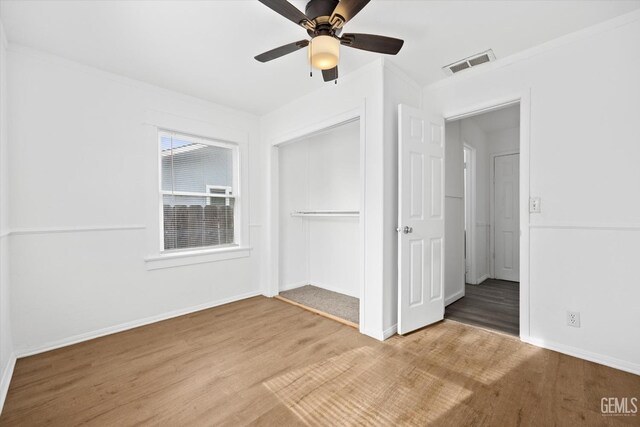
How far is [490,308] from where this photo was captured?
3.48 m

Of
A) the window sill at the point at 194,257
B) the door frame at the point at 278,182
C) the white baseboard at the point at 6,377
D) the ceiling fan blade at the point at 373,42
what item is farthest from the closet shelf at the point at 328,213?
the white baseboard at the point at 6,377

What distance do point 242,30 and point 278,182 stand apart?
2166mm

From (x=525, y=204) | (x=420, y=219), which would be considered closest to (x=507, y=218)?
(x=525, y=204)

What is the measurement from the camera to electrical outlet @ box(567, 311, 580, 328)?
2.30 m

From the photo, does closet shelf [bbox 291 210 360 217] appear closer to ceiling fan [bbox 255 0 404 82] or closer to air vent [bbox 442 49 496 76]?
air vent [bbox 442 49 496 76]

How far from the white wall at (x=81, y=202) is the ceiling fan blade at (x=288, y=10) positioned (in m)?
2.23

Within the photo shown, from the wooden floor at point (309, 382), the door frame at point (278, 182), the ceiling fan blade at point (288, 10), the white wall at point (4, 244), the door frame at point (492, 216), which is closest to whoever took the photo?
the ceiling fan blade at point (288, 10)

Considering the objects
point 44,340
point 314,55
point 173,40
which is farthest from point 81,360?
point 314,55

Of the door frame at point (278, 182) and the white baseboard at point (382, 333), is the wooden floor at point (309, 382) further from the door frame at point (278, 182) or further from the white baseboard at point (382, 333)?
the door frame at point (278, 182)

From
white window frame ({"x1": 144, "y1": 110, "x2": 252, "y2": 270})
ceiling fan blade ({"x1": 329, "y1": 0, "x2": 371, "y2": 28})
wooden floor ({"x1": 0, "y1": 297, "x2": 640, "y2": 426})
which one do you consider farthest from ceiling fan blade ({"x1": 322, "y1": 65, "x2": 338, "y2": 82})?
wooden floor ({"x1": 0, "y1": 297, "x2": 640, "y2": 426})

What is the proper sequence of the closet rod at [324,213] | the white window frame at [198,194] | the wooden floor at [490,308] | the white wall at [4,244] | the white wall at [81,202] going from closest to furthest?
the white wall at [4,244] < the white wall at [81,202] < the wooden floor at [490,308] < the white window frame at [198,194] < the closet rod at [324,213]

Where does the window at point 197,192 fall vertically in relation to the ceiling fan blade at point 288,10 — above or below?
below

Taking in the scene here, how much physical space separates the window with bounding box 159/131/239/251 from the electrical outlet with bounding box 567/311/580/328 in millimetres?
3710

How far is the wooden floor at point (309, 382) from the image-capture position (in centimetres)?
168
